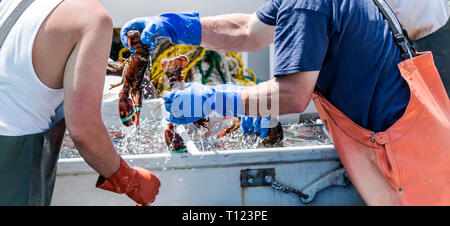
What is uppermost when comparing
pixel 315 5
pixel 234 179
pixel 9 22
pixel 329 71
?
pixel 9 22

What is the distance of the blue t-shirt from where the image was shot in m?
2.09

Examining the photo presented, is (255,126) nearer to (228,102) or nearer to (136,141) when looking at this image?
(228,102)

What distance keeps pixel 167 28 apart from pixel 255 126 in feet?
3.06

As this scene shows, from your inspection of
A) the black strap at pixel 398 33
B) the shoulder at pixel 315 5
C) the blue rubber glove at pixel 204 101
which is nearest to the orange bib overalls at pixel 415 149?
the black strap at pixel 398 33

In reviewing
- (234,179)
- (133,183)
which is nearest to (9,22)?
(133,183)

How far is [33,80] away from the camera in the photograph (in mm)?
1597

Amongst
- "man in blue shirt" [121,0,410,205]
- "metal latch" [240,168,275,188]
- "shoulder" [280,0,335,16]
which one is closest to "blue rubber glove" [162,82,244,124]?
"man in blue shirt" [121,0,410,205]

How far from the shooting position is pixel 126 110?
2.96 meters

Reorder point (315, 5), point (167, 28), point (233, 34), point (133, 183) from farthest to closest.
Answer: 1. point (233, 34)
2. point (167, 28)
3. point (315, 5)
4. point (133, 183)

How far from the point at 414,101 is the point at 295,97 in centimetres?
58

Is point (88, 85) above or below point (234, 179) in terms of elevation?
above

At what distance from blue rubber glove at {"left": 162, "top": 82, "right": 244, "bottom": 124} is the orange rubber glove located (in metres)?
0.44
